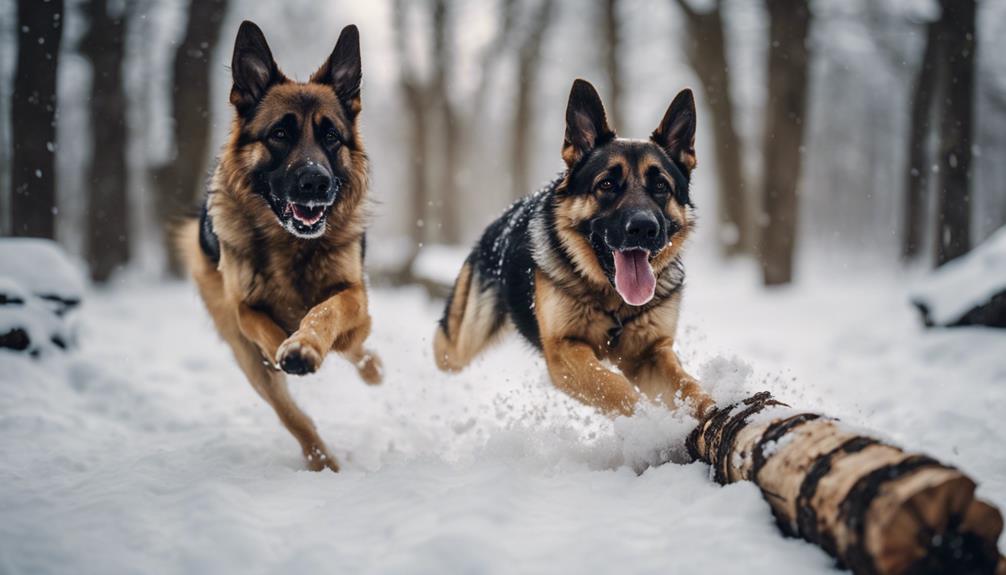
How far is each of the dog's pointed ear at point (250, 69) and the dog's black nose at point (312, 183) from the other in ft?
2.31

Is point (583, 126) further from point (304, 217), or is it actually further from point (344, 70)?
point (304, 217)

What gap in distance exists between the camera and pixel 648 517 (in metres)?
2.46

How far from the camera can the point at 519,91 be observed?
68.5 feet

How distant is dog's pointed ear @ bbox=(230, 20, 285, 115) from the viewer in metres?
3.84

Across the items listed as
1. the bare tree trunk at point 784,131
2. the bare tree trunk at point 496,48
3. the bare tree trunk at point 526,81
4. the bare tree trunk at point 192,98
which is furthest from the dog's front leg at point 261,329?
the bare tree trunk at point 496,48

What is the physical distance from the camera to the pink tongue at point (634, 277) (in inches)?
142

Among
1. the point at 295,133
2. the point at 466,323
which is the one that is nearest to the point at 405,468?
the point at 295,133

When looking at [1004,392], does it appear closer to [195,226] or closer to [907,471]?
[907,471]

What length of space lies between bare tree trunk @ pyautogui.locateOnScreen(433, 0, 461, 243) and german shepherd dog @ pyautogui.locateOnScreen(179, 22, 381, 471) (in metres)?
15.3

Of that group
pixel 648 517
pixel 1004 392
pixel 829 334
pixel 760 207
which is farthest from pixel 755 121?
pixel 648 517

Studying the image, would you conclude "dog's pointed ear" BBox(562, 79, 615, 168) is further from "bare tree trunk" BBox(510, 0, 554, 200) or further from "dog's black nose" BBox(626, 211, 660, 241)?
"bare tree trunk" BBox(510, 0, 554, 200)

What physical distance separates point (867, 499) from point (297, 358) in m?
2.23

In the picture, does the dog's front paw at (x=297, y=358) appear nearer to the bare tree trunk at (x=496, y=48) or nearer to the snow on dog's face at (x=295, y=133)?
the snow on dog's face at (x=295, y=133)

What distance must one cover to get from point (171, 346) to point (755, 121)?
2568 cm
